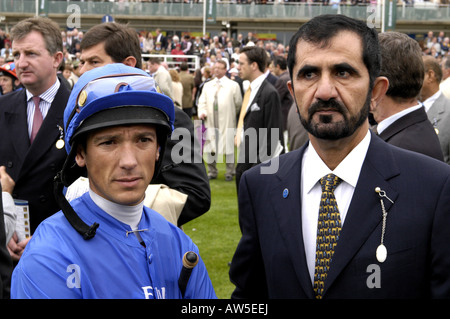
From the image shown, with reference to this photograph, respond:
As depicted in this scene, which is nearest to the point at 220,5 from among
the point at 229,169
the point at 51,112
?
the point at 229,169

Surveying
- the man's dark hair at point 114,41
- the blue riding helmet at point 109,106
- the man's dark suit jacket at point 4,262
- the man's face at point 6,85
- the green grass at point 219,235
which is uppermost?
the man's dark hair at point 114,41

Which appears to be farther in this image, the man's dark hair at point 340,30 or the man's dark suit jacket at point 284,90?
the man's dark suit jacket at point 284,90

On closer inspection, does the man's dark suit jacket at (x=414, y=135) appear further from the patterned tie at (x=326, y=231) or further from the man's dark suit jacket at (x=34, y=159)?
the man's dark suit jacket at (x=34, y=159)

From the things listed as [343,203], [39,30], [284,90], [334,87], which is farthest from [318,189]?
[284,90]

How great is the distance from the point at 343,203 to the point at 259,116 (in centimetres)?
647

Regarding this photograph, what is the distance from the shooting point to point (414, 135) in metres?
3.45

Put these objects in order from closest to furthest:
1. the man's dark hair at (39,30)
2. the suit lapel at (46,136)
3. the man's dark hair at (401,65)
Result: the man's dark hair at (401,65) < the suit lapel at (46,136) < the man's dark hair at (39,30)

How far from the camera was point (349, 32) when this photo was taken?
2.32 meters

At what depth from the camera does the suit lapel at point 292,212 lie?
7.18 ft

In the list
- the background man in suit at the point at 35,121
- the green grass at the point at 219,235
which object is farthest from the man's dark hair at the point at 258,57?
the background man in suit at the point at 35,121

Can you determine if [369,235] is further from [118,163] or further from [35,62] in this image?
[35,62]

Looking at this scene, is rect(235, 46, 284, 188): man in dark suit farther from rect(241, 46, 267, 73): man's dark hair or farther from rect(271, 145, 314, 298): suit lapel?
rect(271, 145, 314, 298): suit lapel

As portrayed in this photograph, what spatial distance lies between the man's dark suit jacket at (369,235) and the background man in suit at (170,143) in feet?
3.35

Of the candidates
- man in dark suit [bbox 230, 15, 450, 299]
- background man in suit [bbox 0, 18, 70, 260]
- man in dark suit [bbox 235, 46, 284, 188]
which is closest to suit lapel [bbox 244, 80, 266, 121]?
man in dark suit [bbox 235, 46, 284, 188]
